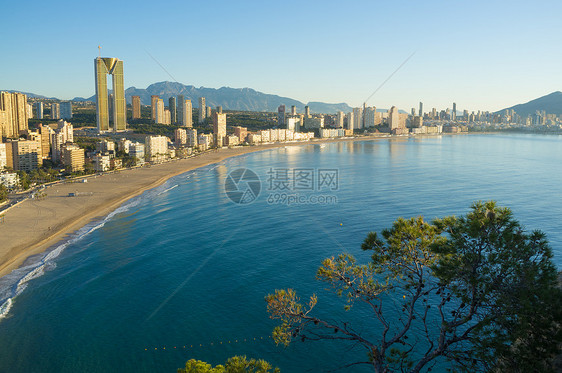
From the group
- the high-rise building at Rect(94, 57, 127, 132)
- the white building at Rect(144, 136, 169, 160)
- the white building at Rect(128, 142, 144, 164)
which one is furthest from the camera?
the high-rise building at Rect(94, 57, 127, 132)

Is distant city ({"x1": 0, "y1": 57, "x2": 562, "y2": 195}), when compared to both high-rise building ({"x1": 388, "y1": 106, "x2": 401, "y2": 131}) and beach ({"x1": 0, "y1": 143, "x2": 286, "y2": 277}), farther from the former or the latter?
beach ({"x1": 0, "y1": 143, "x2": 286, "y2": 277})

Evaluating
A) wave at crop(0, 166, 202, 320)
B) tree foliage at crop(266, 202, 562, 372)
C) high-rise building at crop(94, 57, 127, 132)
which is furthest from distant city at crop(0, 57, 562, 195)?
tree foliage at crop(266, 202, 562, 372)

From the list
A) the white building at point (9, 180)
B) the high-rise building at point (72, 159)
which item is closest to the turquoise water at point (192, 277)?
the white building at point (9, 180)

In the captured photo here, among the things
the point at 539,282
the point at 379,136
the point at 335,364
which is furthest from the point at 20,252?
the point at 379,136

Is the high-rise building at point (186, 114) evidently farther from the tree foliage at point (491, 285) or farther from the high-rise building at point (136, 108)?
the tree foliage at point (491, 285)

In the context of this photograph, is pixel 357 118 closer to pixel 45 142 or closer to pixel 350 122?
pixel 350 122

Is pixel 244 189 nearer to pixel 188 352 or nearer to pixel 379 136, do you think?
pixel 188 352
